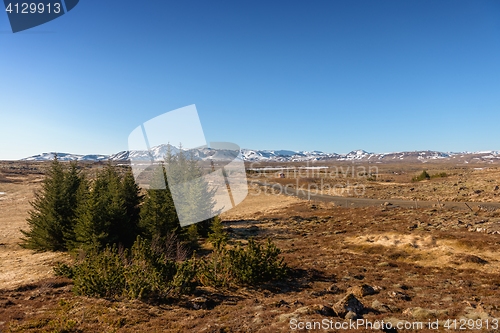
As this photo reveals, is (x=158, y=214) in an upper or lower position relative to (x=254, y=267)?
upper

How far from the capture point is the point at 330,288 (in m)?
12.3

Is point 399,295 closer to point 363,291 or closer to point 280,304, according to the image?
point 363,291

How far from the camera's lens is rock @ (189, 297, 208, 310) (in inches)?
424

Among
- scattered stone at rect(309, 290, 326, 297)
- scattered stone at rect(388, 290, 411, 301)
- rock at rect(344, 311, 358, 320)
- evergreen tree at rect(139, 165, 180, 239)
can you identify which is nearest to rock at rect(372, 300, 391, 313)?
rock at rect(344, 311, 358, 320)

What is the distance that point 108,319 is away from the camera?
29.8ft

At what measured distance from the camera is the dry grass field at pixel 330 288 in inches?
336

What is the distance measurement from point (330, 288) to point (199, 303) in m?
→ 5.94

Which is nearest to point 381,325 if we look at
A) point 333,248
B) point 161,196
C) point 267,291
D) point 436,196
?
point 267,291

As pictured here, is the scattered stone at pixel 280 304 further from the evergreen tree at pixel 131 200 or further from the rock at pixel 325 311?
the evergreen tree at pixel 131 200

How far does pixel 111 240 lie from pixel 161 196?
17.3 feet

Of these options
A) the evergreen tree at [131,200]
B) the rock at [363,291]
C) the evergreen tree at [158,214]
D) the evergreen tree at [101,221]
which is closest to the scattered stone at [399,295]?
the rock at [363,291]

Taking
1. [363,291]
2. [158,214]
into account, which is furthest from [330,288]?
[158,214]

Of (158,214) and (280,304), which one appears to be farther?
(158,214)

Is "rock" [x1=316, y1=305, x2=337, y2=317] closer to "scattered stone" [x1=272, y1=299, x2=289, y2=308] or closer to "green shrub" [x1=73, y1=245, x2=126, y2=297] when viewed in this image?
"scattered stone" [x1=272, y1=299, x2=289, y2=308]
